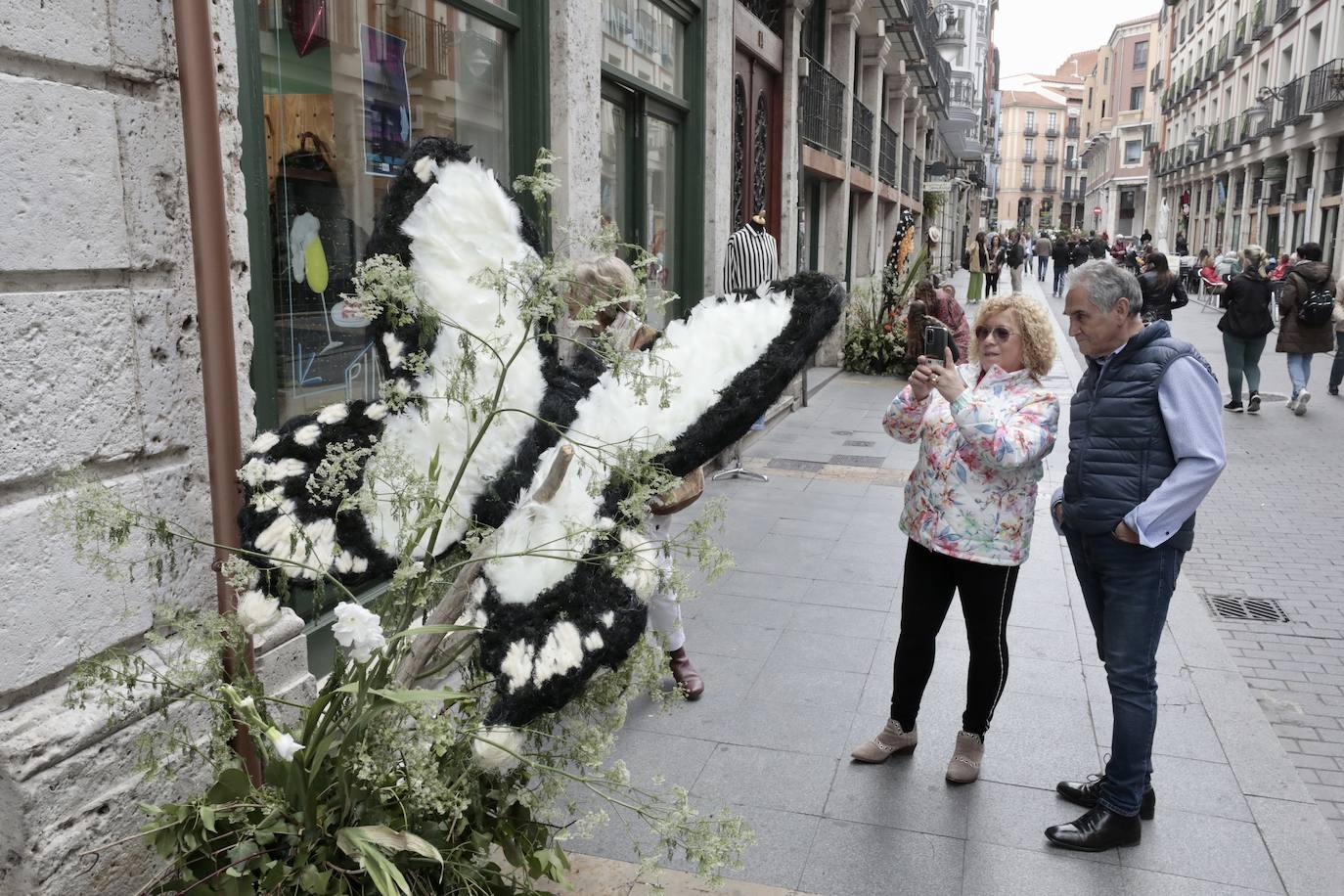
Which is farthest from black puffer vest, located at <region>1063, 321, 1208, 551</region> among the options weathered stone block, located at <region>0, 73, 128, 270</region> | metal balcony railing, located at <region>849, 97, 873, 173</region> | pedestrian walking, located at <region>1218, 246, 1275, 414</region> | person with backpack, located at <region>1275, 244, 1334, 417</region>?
metal balcony railing, located at <region>849, 97, 873, 173</region>

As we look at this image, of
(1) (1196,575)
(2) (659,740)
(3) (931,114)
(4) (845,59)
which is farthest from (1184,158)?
(2) (659,740)

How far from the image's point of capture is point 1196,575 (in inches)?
258

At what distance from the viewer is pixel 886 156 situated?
71.0ft

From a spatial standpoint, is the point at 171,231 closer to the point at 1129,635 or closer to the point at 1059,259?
the point at 1129,635

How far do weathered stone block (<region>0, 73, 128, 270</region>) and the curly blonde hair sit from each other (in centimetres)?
264

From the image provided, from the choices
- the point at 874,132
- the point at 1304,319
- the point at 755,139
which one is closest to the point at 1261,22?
the point at 874,132

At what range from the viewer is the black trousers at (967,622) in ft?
12.0

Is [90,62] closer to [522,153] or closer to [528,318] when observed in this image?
[528,318]

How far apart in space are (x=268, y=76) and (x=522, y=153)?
211 centimetres

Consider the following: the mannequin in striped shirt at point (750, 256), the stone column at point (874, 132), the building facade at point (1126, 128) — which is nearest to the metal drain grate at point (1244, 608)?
the mannequin in striped shirt at point (750, 256)

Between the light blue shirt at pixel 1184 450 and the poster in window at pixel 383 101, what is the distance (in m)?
3.12

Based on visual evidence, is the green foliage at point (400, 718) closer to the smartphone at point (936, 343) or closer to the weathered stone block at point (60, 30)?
the weathered stone block at point (60, 30)

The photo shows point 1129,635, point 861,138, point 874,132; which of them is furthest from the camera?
point 874,132

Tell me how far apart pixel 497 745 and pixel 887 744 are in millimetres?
2873
